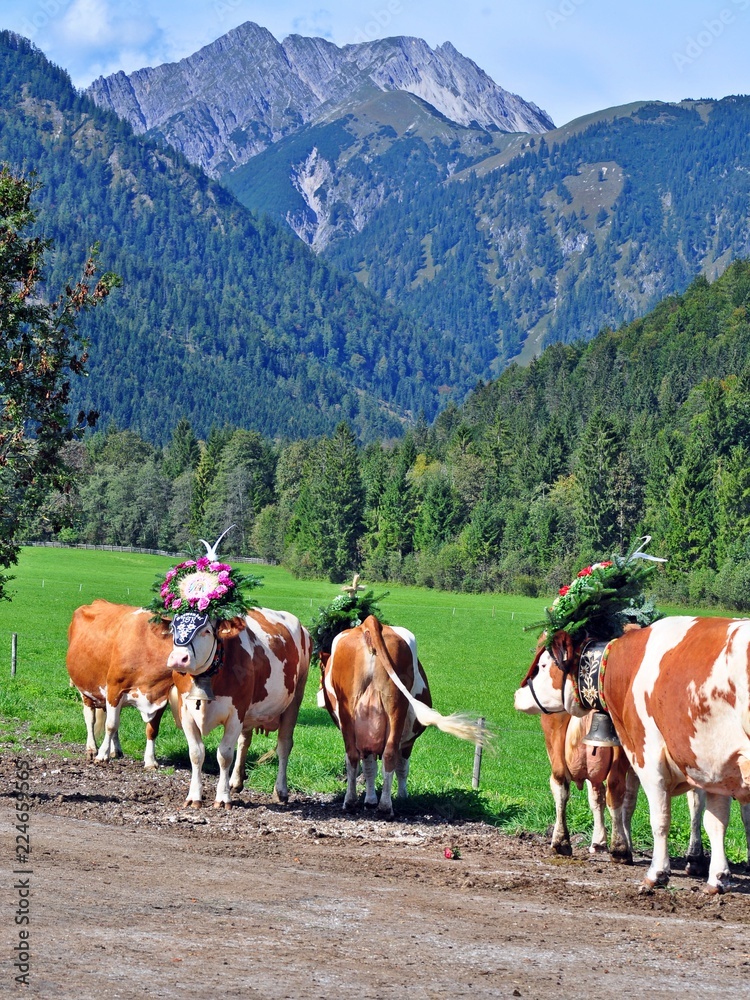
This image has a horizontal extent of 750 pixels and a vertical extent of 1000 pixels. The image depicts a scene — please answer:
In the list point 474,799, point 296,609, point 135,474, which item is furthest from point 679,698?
point 135,474

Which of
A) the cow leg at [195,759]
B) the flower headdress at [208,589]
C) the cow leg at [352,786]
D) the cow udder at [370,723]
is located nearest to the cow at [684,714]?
the cow udder at [370,723]

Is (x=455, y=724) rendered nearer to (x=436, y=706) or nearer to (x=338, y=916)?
(x=338, y=916)

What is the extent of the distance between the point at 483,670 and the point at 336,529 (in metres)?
91.2

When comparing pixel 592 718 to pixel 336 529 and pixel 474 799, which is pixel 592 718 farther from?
pixel 336 529

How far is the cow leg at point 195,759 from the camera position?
16.0 m

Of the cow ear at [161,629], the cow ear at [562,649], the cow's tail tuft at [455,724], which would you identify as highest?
the cow ear at [562,649]

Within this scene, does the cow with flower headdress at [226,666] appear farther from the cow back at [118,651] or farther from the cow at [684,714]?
the cow at [684,714]

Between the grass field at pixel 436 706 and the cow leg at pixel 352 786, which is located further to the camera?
the grass field at pixel 436 706

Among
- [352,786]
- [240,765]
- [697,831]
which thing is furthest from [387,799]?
[697,831]

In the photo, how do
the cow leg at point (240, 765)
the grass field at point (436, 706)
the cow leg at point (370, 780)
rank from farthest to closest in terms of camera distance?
1. the cow leg at point (240, 765)
2. the grass field at point (436, 706)
3. the cow leg at point (370, 780)

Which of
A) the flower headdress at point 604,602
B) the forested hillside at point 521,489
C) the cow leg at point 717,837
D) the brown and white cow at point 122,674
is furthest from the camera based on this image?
the forested hillside at point 521,489

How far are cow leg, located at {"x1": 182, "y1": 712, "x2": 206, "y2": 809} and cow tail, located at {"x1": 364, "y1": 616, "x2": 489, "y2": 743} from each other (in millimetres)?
2598

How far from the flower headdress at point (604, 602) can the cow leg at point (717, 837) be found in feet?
8.87

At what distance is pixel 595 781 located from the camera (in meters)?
13.6
